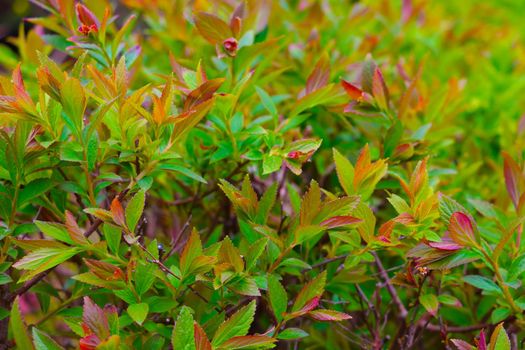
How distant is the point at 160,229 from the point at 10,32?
3.61 meters

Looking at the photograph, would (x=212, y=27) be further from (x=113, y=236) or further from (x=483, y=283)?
(x=483, y=283)

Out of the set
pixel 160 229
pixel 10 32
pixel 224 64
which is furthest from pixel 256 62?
pixel 10 32

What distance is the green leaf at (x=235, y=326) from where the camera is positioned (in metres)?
1.11

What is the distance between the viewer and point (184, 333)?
106 centimetres

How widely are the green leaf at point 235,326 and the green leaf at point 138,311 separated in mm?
141

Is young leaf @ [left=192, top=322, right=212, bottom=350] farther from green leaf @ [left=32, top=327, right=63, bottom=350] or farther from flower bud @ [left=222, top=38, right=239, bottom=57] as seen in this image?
flower bud @ [left=222, top=38, right=239, bottom=57]

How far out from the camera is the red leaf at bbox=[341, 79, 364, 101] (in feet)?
4.92

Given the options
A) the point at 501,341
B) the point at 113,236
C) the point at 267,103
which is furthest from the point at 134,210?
the point at 501,341

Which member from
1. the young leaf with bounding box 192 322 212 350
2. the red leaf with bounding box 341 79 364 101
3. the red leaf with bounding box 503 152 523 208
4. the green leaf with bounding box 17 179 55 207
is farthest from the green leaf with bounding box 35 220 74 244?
the red leaf with bounding box 503 152 523 208

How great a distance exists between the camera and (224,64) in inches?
66.3

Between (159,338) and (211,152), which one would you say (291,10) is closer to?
(211,152)

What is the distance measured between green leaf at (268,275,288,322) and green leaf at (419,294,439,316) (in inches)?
13.0

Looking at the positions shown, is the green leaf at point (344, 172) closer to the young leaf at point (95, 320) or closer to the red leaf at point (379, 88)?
the red leaf at point (379, 88)

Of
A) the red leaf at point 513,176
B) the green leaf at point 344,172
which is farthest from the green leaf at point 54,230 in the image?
the red leaf at point 513,176
